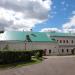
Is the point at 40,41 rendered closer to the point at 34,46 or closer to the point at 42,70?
the point at 34,46

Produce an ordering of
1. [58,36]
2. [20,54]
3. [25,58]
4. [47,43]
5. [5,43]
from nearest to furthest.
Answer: [20,54] < [25,58] < [5,43] < [47,43] < [58,36]

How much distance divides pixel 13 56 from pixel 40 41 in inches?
1792

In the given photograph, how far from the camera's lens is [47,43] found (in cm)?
7650

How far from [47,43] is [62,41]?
10.6 metres

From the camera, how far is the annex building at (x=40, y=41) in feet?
239

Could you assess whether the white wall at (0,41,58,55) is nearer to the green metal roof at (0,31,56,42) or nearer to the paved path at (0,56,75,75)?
the green metal roof at (0,31,56,42)

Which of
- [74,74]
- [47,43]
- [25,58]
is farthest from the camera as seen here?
[47,43]

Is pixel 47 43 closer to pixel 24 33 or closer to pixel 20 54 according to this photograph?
pixel 24 33

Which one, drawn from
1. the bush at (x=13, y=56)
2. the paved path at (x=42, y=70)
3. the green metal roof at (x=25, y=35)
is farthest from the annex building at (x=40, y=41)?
the paved path at (x=42, y=70)

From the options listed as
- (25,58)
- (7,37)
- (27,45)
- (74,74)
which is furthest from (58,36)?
(74,74)

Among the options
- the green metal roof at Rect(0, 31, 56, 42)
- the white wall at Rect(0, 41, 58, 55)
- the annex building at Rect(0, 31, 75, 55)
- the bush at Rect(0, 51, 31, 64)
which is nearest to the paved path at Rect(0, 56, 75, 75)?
the bush at Rect(0, 51, 31, 64)

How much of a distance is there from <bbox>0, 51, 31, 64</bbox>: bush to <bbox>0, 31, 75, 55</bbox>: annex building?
108ft

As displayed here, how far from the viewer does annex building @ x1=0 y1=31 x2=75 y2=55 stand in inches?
2864

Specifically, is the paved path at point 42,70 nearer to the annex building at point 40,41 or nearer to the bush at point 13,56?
the bush at point 13,56
